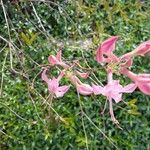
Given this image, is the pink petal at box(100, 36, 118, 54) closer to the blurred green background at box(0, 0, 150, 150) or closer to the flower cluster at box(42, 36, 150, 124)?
the flower cluster at box(42, 36, 150, 124)

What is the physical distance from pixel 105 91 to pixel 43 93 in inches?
44.6

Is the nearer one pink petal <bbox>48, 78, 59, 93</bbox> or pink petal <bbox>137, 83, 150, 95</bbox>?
pink petal <bbox>137, 83, 150, 95</bbox>

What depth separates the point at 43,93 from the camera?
2.14m

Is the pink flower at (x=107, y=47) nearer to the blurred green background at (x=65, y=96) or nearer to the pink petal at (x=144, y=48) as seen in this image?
the pink petal at (x=144, y=48)

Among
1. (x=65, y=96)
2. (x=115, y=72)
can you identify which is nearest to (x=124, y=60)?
(x=115, y=72)

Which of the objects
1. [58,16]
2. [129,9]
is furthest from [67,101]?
[129,9]

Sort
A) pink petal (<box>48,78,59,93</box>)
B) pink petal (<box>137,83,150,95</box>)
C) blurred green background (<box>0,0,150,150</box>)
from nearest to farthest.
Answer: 1. pink petal (<box>137,83,150,95</box>)
2. pink petal (<box>48,78,59,93</box>)
3. blurred green background (<box>0,0,150,150</box>)

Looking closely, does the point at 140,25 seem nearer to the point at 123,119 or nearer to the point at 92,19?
the point at 92,19

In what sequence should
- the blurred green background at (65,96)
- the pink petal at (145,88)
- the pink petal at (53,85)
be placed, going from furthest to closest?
the blurred green background at (65,96) → the pink petal at (53,85) → the pink petal at (145,88)

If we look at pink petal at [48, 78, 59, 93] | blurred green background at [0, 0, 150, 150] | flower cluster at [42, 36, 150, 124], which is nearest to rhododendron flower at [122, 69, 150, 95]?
flower cluster at [42, 36, 150, 124]

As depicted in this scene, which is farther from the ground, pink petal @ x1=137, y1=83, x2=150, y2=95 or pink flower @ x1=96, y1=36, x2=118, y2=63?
pink flower @ x1=96, y1=36, x2=118, y2=63

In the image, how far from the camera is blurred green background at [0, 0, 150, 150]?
6.62ft

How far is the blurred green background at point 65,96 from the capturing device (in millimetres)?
2018

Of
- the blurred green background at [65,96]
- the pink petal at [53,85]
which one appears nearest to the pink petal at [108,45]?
the pink petal at [53,85]
